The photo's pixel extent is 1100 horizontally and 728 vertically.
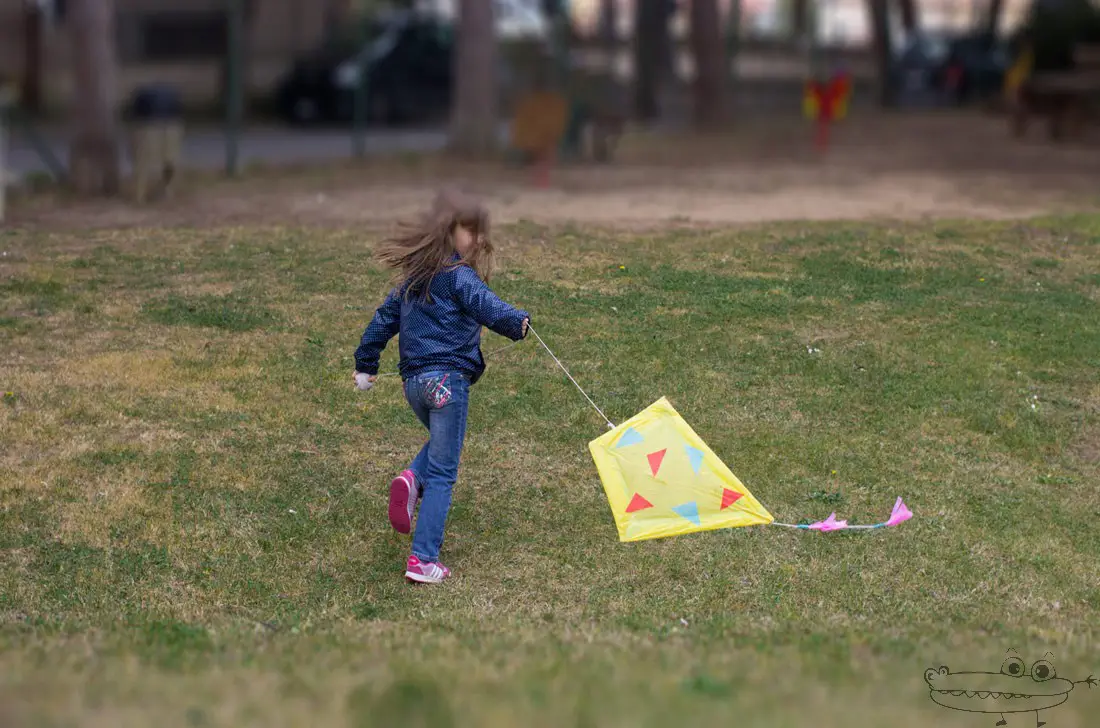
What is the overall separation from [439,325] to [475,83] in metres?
11.4

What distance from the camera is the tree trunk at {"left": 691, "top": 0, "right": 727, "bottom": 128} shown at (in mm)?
22188

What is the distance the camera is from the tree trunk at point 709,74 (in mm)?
22188

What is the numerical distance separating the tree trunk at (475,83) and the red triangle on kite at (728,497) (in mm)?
10801

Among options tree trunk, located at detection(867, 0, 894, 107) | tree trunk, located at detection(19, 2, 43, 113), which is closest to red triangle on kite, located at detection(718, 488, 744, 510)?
tree trunk, located at detection(19, 2, 43, 113)

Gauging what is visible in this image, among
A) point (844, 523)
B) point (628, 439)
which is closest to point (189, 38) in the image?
point (628, 439)

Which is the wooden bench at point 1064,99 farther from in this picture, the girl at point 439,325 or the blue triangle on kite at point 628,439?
the girl at point 439,325

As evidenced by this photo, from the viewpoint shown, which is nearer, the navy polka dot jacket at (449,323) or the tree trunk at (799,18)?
the navy polka dot jacket at (449,323)

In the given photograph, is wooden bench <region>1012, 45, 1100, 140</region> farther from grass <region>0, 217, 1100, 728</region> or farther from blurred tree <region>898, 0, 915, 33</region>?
blurred tree <region>898, 0, 915, 33</region>

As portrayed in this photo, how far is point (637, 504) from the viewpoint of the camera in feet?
21.5

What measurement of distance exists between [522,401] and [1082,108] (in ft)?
48.2

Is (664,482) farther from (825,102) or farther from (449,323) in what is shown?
(825,102)

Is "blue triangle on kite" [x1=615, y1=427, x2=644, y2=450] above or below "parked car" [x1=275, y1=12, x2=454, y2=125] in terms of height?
below

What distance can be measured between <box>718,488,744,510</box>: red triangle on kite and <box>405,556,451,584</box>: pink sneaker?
140 cm

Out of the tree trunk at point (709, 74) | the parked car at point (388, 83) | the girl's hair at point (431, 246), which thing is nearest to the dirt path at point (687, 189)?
the tree trunk at point (709, 74)
